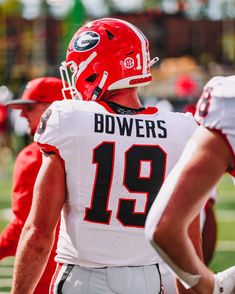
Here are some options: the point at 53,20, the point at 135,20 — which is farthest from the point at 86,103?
the point at 53,20

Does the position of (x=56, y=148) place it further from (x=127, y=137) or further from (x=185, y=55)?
(x=185, y=55)

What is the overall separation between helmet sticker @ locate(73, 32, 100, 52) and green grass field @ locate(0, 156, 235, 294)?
3.97 m

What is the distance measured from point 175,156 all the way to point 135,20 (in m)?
58.1

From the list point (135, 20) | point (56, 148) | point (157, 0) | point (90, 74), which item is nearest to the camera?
point (56, 148)

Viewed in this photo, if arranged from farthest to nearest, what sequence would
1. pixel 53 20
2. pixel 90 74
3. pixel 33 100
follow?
pixel 53 20
pixel 33 100
pixel 90 74

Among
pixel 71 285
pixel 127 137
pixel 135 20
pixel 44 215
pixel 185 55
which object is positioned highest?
pixel 127 137

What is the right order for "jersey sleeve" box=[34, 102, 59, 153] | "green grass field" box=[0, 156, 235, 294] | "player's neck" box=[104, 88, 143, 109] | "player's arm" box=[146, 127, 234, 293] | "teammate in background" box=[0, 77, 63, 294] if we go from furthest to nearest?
1. "green grass field" box=[0, 156, 235, 294]
2. "teammate in background" box=[0, 77, 63, 294]
3. "player's neck" box=[104, 88, 143, 109]
4. "jersey sleeve" box=[34, 102, 59, 153]
5. "player's arm" box=[146, 127, 234, 293]

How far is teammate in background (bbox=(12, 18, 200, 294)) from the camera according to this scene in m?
3.04

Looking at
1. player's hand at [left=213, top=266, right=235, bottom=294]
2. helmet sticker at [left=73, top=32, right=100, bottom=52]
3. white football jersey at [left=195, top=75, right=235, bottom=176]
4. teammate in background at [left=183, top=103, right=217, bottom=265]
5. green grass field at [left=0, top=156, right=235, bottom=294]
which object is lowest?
green grass field at [left=0, top=156, right=235, bottom=294]

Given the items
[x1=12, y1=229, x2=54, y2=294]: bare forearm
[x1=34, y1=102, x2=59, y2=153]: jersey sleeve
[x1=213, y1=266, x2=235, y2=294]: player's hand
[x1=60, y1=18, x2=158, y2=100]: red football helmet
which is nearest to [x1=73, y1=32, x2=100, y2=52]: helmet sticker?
[x1=60, y1=18, x2=158, y2=100]: red football helmet

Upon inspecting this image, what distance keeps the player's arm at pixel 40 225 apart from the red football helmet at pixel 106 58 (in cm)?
41

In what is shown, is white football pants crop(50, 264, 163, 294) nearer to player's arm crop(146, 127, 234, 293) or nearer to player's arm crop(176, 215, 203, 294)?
player's arm crop(176, 215, 203, 294)

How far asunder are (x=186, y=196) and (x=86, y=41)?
3.62 feet

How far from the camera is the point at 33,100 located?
15.4 ft
